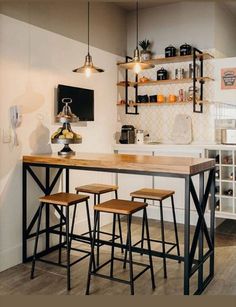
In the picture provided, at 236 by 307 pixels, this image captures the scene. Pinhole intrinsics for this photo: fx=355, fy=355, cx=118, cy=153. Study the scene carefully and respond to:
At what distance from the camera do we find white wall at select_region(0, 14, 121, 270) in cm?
327

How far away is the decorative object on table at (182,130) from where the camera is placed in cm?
499

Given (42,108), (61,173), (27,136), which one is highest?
(42,108)

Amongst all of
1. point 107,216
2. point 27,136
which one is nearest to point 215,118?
point 107,216

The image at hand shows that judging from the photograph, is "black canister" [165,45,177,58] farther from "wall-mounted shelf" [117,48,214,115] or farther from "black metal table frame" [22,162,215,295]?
"black metal table frame" [22,162,215,295]

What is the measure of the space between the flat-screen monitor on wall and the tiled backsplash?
92cm

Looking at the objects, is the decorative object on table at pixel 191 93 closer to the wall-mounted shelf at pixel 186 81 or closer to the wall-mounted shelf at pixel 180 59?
the wall-mounted shelf at pixel 186 81

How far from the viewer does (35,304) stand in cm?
256

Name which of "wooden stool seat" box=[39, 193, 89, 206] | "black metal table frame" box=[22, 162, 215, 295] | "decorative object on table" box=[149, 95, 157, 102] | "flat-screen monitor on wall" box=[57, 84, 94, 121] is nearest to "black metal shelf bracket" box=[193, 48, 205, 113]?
"decorative object on table" box=[149, 95, 157, 102]

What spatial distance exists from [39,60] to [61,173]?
3.98 ft

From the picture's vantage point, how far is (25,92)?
349 cm

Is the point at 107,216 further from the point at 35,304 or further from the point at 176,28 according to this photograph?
the point at 176,28

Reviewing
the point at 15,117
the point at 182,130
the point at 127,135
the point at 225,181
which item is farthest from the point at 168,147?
the point at 15,117

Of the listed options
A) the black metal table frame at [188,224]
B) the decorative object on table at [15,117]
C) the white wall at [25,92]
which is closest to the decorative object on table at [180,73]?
the white wall at [25,92]

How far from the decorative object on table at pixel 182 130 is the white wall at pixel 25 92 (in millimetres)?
1455
